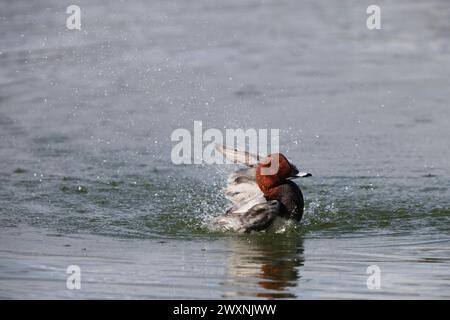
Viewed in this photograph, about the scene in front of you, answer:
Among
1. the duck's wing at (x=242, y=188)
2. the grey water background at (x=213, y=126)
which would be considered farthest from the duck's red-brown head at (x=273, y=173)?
the grey water background at (x=213, y=126)

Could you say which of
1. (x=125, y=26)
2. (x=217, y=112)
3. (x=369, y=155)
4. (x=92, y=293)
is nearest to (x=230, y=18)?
(x=125, y=26)

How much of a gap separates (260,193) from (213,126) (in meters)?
3.30

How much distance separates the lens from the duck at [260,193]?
28.4 feet

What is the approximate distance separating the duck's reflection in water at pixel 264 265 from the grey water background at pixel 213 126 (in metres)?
0.02

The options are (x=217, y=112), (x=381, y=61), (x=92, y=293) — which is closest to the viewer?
(x=92, y=293)

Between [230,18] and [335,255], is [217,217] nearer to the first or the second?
[335,255]

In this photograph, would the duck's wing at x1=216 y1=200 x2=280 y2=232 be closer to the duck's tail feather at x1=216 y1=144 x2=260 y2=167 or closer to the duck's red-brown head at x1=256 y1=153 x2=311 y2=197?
the duck's red-brown head at x1=256 y1=153 x2=311 y2=197

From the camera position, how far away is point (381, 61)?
578 inches

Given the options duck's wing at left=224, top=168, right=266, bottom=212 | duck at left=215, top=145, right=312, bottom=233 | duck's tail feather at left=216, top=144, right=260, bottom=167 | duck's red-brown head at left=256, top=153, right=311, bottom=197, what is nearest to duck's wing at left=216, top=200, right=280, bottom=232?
duck at left=215, top=145, right=312, bottom=233

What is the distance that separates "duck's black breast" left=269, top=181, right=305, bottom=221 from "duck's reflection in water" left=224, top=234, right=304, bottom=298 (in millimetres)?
213

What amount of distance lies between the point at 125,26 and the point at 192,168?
18.6 ft

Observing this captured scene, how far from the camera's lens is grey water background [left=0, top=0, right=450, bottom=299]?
7.43 m

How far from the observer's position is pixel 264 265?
25.1 ft

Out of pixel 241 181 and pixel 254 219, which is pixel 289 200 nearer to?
pixel 254 219
